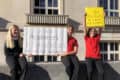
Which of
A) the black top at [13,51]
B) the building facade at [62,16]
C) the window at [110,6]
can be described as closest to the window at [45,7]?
the building facade at [62,16]

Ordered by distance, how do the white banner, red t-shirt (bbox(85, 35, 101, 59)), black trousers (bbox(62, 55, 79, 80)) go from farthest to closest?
the white banner < red t-shirt (bbox(85, 35, 101, 59)) < black trousers (bbox(62, 55, 79, 80))

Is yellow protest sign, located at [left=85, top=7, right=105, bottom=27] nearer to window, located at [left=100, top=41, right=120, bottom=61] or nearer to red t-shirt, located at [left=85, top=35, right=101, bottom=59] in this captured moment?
red t-shirt, located at [left=85, top=35, right=101, bottom=59]

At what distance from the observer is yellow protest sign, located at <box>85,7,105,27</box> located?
13.3 meters

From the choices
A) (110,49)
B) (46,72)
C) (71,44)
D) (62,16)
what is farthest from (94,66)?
(110,49)

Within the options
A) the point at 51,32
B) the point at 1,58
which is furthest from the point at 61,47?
the point at 1,58

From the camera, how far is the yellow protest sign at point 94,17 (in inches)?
525

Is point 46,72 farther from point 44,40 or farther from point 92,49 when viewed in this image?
point 92,49

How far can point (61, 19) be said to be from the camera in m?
28.3

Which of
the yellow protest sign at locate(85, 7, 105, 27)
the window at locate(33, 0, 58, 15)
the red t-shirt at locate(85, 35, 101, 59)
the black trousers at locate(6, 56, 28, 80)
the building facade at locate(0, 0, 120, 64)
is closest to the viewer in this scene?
the black trousers at locate(6, 56, 28, 80)

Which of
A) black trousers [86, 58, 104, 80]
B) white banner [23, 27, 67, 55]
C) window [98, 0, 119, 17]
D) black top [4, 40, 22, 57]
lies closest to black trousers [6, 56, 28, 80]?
black top [4, 40, 22, 57]

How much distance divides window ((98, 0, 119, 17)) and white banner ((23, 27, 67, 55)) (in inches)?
720

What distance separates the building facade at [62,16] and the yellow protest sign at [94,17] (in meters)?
13.6

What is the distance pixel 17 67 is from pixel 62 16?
17.0m

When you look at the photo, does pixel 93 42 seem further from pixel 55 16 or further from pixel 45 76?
pixel 55 16
